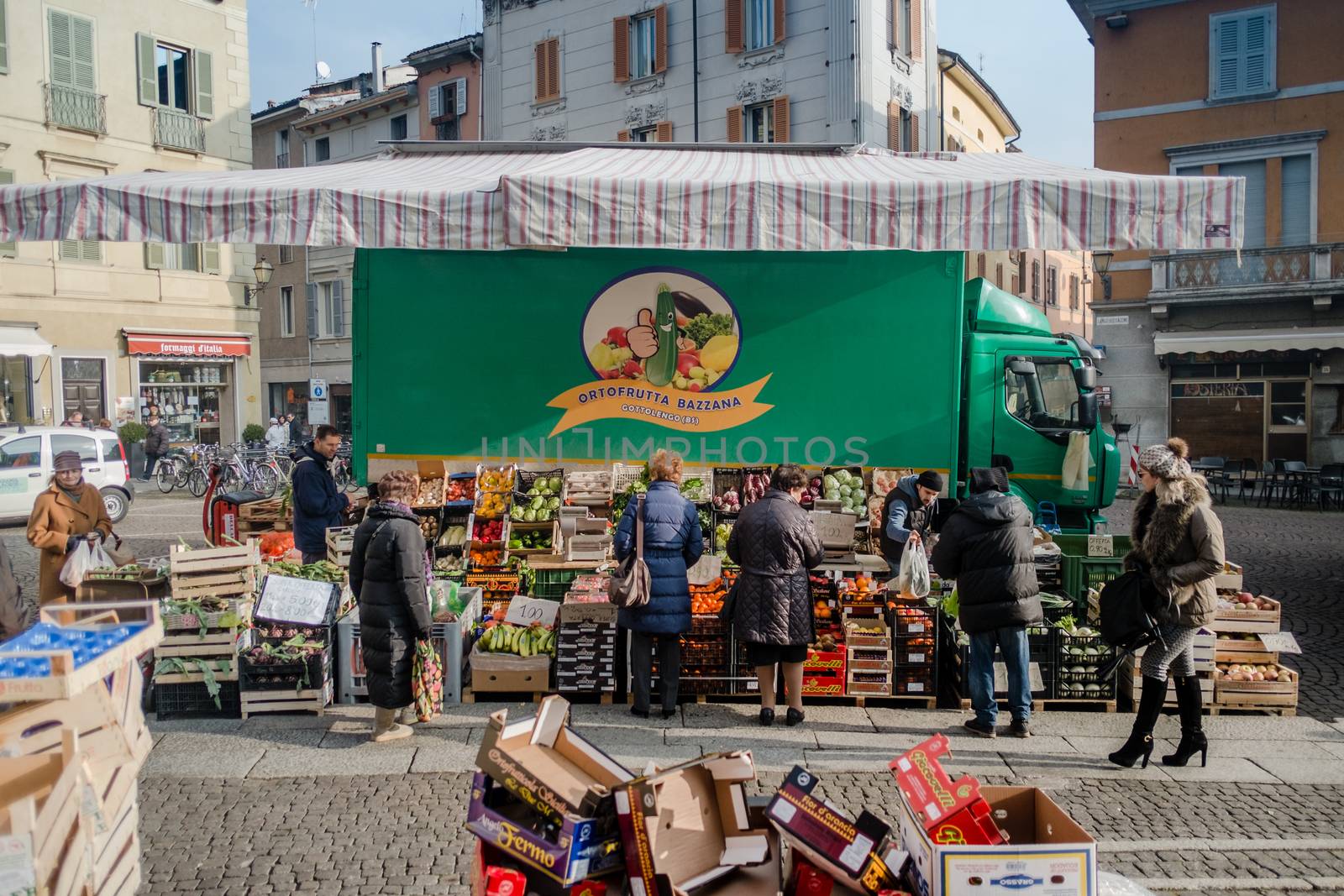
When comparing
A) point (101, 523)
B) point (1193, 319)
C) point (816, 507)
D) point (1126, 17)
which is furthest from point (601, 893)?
point (1126, 17)

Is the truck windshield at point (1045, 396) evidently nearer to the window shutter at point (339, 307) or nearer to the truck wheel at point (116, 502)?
the truck wheel at point (116, 502)

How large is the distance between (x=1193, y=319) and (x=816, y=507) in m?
19.9

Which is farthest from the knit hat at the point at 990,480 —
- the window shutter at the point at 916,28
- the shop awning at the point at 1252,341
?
the window shutter at the point at 916,28

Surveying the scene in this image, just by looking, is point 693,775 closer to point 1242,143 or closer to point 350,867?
point 350,867

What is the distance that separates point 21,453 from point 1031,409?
15.7m

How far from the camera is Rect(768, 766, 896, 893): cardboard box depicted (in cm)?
335

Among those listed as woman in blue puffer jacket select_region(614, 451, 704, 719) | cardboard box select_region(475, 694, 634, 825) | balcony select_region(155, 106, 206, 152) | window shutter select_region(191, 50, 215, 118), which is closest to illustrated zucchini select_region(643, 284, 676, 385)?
woman in blue puffer jacket select_region(614, 451, 704, 719)

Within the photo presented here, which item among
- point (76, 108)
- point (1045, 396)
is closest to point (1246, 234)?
point (1045, 396)

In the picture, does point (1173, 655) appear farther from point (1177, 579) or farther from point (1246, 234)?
point (1246, 234)

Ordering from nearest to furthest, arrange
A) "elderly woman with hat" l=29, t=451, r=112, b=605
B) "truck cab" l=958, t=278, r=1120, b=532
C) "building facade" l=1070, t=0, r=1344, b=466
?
"elderly woman with hat" l=29, t=451, r=112, b=605 < "truck cab" l=958, t=278, r=1120, b=532 < "building facade" l=1070, t=0, r=1344, b=466

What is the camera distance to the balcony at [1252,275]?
894 inches

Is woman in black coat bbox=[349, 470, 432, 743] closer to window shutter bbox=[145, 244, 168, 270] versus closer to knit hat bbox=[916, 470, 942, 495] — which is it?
knit hat bbox=[916, 470, 942, 495]

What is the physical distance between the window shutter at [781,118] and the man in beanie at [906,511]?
19774mm

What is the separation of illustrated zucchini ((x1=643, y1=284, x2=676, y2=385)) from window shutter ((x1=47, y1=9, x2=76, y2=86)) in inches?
847
